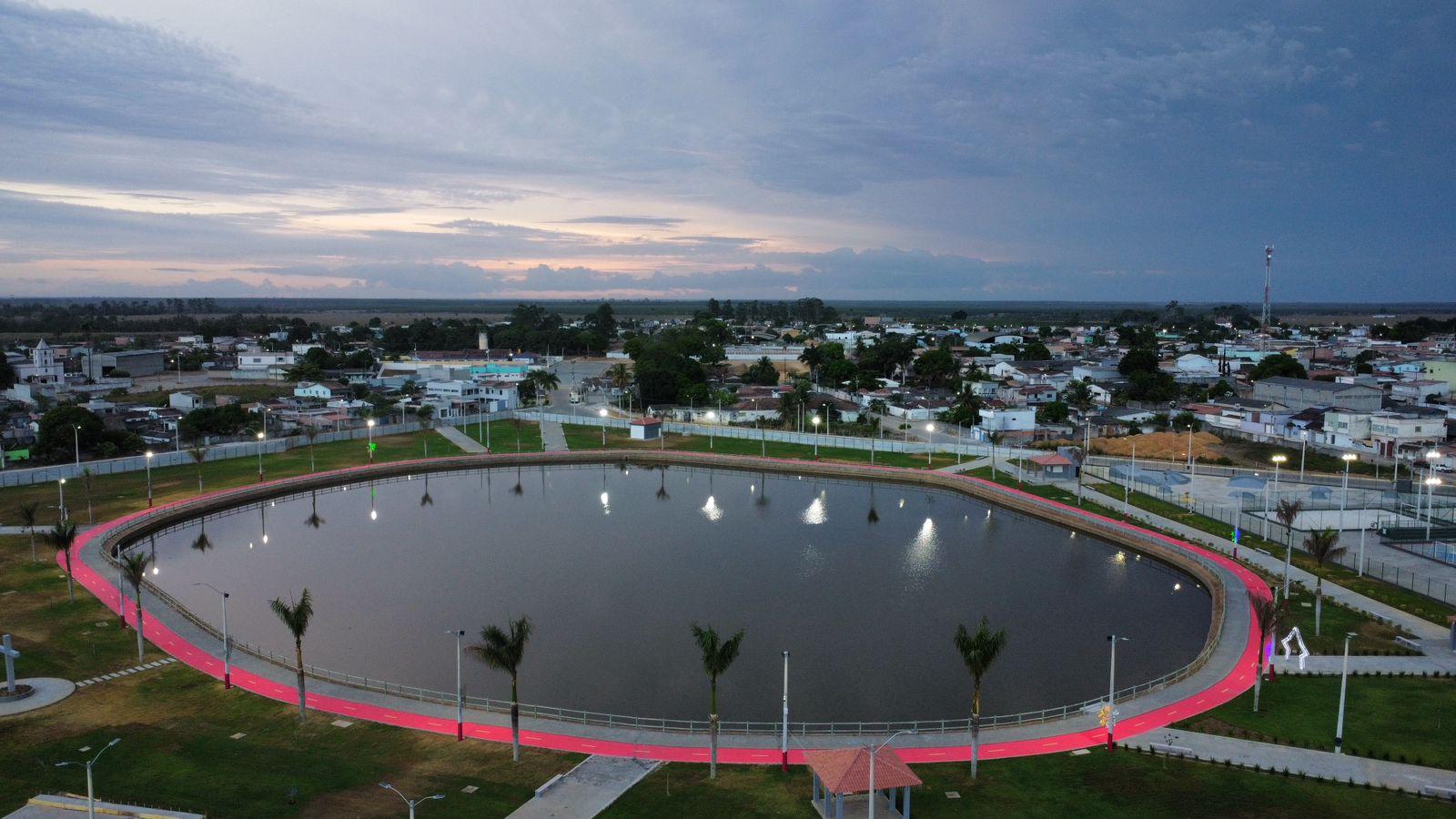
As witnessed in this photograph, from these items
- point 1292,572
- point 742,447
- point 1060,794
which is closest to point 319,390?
point 742,447

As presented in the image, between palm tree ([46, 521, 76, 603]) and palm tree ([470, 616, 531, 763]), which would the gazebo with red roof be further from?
palm tree ([46, 521, 76, 603])

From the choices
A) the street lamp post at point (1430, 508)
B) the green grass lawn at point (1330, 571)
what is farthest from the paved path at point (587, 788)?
the street lamp post at point (1430, 508)

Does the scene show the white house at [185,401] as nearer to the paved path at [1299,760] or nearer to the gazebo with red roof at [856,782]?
the gazebo with red roof at [856,782]

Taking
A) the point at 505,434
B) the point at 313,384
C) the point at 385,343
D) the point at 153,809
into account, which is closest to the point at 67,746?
the point at 153,809

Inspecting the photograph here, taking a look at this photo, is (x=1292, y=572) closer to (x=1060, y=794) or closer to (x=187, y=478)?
(x=1060, y=794)

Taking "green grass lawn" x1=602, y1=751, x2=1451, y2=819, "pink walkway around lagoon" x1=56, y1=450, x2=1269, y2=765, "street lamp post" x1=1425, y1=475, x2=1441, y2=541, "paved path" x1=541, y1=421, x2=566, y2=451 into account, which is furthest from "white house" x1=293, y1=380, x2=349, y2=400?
"street lamp post" x1=1425, y1=475, x2=1441, y2=541

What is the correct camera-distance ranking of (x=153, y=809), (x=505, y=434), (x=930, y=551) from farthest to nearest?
(x=505, y=434), (x=930, y=551), (x=153, y=809)

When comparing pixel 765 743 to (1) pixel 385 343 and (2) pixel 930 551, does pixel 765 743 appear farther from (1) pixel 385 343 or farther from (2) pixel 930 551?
(1) pixel 385 343
